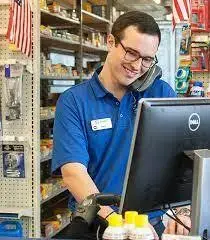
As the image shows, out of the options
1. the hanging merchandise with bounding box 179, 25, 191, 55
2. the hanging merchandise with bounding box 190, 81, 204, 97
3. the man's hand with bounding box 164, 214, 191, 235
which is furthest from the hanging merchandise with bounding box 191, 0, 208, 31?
the man's hand with bounding box 164, 214, 191, 235

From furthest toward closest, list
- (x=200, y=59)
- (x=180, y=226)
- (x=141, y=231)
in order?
1. (x=200, y=59)
2. (x=180, y=226)
3. (x=141, y=231)

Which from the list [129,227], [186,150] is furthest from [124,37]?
[129,227]

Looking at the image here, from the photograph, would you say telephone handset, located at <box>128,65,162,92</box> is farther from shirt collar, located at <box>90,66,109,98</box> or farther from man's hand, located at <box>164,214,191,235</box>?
man's hand, located at <box>164,214,191,235</box>

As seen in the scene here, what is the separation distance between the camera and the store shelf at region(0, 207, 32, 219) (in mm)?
4668

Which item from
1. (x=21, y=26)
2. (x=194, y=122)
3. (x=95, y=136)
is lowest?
(x=95, y=136)

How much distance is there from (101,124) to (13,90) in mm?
2275

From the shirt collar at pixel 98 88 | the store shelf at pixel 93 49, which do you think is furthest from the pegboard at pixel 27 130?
the store shelf at pixel 93 49

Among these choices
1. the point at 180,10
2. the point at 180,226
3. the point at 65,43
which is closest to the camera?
the point at 180,226

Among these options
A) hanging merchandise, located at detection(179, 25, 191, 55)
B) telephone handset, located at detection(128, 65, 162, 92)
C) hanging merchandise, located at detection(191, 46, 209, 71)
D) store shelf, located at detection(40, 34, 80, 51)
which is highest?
store shelf, located at detection(40, 34, 80, 51)

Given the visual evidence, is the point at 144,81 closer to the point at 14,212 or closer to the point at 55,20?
the point at 14,212

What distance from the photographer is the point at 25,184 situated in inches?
190

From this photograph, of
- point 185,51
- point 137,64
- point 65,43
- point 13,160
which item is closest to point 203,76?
point 185,51

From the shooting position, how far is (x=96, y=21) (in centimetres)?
823

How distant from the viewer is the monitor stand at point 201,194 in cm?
166
